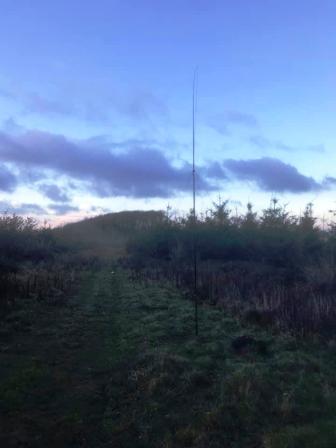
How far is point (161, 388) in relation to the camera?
7234mm

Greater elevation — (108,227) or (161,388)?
(108,227)

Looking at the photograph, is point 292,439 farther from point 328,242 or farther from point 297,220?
point 297,220

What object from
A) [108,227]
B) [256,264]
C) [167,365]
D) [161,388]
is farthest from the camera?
[108,227]

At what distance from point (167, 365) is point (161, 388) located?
0.85 m

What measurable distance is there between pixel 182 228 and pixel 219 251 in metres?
8.45

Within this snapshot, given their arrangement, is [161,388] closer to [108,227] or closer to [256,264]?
[256,264]

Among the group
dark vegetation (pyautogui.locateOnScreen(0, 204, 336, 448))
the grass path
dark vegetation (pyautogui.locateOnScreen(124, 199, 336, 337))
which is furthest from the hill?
the grass path

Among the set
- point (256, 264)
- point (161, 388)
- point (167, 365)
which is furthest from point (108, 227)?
point (161, 388)

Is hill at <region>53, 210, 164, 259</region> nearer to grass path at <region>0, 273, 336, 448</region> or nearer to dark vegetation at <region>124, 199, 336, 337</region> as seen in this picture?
dark vegetation at <region>124, 199, 336, 337</region>

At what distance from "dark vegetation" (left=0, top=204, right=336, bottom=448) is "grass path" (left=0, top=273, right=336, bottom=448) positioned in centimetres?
2

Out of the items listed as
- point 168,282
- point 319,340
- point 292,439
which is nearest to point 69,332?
point 319,340

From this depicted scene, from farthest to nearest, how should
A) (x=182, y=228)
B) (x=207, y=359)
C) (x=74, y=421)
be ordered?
(x=182, y=228) → (x=207, y=359) → (x=74, y=421)

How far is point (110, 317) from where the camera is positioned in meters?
13.6

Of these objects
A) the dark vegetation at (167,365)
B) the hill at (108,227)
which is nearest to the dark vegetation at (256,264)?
the dark vegetation at (167,365)
